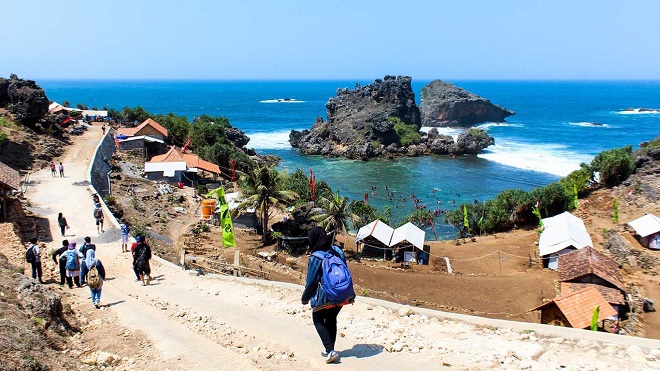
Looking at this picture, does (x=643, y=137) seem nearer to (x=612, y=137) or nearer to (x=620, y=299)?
(x=612, y=137)

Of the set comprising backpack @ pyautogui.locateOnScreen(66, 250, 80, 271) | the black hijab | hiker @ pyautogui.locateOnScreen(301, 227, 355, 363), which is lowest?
backpack @ pyautogui.locateOnScreen(66, 250, 80, 271)

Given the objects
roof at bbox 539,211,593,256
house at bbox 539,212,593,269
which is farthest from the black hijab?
roof at bbox 539,211,593,256

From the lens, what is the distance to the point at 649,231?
25.2 metres

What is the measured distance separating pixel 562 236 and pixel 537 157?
49.2 meters

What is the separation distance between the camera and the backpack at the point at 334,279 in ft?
20.9

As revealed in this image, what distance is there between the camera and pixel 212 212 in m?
29.2

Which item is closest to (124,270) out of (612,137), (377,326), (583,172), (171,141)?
(377,326)

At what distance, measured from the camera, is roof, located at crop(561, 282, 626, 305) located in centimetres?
1744

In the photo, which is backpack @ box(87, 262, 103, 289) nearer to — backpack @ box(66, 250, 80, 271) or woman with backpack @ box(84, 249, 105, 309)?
woman with backpack @ box(84, 249, 105, 309)

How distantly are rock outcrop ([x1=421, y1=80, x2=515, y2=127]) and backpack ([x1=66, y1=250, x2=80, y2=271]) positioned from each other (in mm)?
106438

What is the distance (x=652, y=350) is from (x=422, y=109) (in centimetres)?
11252

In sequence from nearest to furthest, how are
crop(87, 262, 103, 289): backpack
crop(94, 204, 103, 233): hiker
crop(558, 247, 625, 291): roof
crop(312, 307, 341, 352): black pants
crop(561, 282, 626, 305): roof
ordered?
crop(312, 307, 341, 352): black pants → crop(87, 262, 103, 289): backpack → crop(561, 282, 626, 305): roof → crop(558, 247, 625, 291): roof → crop(94, 204, 103, 233): hiker

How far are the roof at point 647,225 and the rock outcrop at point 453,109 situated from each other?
88.4m

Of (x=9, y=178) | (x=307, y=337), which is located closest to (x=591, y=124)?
(x=9, y=178)
